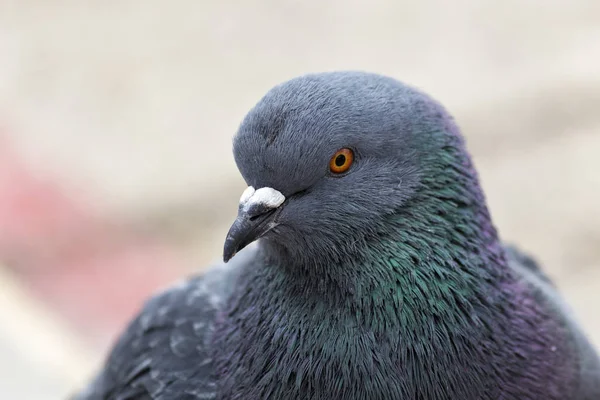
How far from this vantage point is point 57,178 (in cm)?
782

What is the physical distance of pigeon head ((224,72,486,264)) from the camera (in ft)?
9.75

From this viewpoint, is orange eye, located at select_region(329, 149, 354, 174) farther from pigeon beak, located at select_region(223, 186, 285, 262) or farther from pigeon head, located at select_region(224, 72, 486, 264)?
pigeon beak, located at select_region(223, 186, 285, 262)

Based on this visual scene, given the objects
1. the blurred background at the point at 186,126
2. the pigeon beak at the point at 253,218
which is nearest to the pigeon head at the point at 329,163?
the pigeon beak at the point at 253,218

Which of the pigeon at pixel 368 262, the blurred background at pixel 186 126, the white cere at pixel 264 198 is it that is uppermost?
the blurred background at pixel 186 126

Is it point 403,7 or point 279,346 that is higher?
point 403,7

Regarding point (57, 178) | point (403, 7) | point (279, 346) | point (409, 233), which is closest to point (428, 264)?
point (409, 233)

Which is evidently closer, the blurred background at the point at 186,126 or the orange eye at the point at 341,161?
the orange eye at the point at 341,161

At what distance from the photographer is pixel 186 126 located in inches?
331

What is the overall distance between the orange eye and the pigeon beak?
8.4 inches

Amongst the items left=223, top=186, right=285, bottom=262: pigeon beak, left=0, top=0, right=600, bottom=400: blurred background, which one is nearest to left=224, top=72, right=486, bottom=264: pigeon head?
left=223, top=186, right=285, bottom=262: pigeon beak

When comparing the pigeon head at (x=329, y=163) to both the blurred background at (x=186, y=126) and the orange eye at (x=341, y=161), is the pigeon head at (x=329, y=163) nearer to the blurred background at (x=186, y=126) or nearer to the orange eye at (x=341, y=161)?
the orange eye at (x=341, y=161)

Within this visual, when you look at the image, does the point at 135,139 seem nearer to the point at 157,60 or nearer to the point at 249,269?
the point at 157,60

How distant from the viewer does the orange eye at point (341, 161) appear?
119 inches

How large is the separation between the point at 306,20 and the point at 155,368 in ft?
21.6
